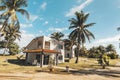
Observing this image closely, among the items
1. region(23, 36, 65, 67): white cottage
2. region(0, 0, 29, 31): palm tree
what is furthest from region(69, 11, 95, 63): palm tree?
region(0, 0, 29, 31): palm tree

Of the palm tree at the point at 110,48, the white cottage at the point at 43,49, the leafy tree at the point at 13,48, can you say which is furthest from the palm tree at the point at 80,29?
the palm tree at the point at 110,48

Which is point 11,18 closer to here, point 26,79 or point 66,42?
point 26,79

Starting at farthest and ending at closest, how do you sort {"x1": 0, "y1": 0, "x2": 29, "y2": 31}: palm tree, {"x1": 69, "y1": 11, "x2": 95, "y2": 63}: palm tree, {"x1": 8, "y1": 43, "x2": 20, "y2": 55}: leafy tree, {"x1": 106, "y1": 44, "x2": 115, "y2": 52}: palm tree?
{"x1": 106, "y1": 44, "x2": 115, "y2": 52}: palm tree → {"x1": 8, "y1": 43, "x2": 20, "y2": 55}: leafy tree → {"x1": 69, "y1": 11, "x2": 95, "y2": 63}: palm tree → {"x1": 0, "y1": 0, "x2": 29, "y2": 31}: palm tree

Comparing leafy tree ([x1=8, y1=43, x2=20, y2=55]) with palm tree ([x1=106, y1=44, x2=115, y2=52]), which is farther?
palm tree ([x1=106, y1=44, x2=115, y2=52])

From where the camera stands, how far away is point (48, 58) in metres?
41.0

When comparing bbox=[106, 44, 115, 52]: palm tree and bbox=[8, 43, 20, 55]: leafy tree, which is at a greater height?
bbox=[106, 44, 115, 52]: palm tree

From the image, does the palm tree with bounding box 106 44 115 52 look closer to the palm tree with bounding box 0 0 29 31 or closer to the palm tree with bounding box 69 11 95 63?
the palm tree with bounding box 69 11 95 63

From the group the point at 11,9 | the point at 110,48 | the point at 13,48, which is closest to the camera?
the point at 11,9

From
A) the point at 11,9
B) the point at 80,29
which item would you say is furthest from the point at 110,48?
the point at 11,9

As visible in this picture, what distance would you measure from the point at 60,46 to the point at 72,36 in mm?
4544

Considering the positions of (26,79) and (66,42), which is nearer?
(26,79)

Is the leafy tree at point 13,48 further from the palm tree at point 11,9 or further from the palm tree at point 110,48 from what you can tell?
the palm tree at point 110,48

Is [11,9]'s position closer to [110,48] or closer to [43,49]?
[43,49]

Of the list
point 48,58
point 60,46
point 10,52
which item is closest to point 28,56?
point 48,58
